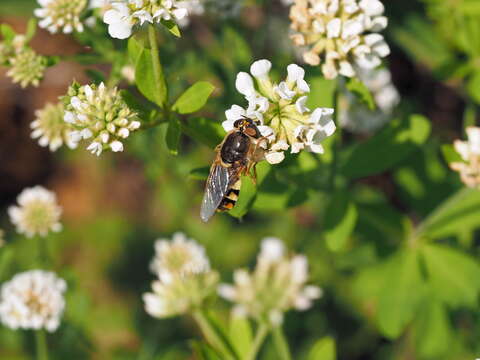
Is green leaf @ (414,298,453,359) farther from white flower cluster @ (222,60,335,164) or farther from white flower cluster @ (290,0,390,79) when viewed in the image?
white flower cluster @ (222,60,335,164)

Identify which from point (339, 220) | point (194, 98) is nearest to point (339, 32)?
point (194, 98)

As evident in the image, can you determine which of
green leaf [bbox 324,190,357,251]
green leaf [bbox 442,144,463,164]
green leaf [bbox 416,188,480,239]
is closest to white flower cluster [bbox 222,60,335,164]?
green leaf [bbox 324,190,357,251]

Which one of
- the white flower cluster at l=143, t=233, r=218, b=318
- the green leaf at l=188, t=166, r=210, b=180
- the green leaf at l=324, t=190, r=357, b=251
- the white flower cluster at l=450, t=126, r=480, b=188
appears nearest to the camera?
the green leaf at l=188, t=166, r=210, b=180

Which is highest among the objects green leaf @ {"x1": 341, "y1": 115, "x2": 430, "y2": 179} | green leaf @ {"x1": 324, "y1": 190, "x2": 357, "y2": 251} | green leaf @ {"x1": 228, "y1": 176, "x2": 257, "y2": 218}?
green leaf @ {"x1": 228, "y1": 176, "x2": 257, "y2": 218}

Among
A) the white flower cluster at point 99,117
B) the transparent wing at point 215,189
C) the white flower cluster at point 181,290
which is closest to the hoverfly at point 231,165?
the transparent wing at point 215,189

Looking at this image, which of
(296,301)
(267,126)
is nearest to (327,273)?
(296,301)

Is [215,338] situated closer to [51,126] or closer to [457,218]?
[51,126]

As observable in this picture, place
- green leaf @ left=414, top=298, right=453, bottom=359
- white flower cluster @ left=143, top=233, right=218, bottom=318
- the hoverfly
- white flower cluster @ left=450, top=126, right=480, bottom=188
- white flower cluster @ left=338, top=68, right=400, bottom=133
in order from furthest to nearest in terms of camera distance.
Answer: white flower cluster @ left=338, top=68, right=400, bottom=133 < green leaf @ left=414, top=298, right=453, bottom=359 < white flower cluster @ left=143, top=233, right=218, bottom=318 < white flower cluster @ left=450, top=126, right=480, bottom=188 < the hoverfly
